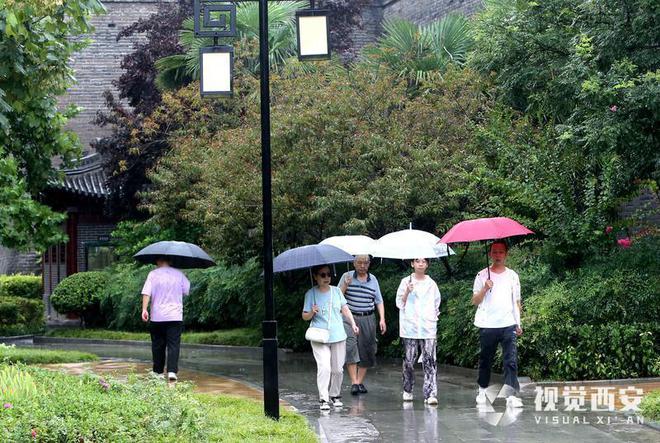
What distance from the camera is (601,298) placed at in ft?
48.4

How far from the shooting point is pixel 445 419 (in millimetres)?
12008

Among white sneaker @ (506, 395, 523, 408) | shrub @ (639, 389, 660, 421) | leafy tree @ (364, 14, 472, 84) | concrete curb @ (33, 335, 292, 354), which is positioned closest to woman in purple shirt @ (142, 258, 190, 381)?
white sneaker @ (506, 395, 523, 408)

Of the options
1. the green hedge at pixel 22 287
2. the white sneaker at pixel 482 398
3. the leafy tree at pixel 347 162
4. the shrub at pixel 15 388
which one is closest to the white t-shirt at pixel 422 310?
the white sneaker at pixel 482 398

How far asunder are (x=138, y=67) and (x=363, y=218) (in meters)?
14.5

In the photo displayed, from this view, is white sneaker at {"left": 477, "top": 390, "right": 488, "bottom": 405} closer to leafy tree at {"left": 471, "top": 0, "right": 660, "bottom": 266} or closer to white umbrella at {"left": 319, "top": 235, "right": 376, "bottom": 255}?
white umbrella at {"left": 319, "top": 235, "right": 376, "bottom": 255}

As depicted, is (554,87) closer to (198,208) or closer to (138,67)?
(198,208)

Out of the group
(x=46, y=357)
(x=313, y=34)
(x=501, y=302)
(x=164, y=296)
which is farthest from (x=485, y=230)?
(x=46, y=357)

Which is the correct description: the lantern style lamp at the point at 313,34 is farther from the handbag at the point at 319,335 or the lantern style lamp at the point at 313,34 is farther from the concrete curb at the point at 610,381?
the concrete curb at the point at 610,381

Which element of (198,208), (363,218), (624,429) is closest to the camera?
(624,429)

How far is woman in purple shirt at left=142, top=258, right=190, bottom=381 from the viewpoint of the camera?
14.4 meters

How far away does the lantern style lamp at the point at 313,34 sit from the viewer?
38.5ft

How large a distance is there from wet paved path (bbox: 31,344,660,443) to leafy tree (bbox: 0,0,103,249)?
438cm

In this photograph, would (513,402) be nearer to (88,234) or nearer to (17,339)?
(17,339)

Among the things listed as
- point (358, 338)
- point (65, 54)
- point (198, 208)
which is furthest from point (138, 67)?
point (358, 338)
